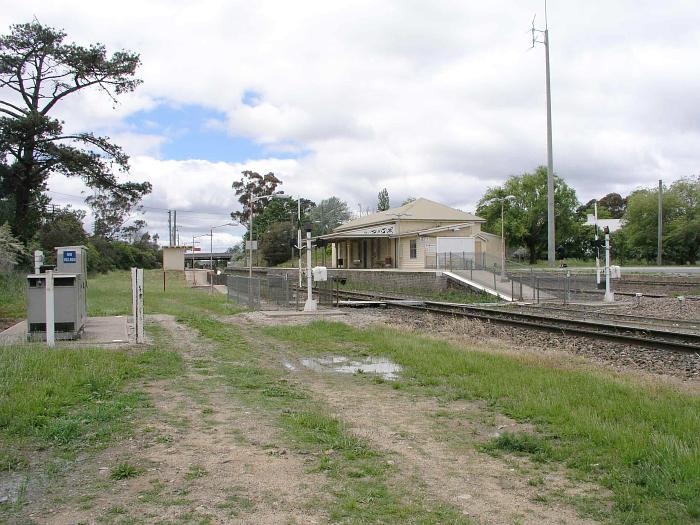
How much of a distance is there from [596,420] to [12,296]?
24.9 m

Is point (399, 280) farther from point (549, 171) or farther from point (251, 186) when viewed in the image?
point (251, 186)

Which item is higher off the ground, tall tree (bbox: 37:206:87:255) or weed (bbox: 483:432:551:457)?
tall tree (bbox: 37:206:87:255)

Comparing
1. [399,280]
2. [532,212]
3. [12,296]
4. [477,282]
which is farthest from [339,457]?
[532,212]

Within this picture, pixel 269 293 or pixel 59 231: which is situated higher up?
pixel 59 231

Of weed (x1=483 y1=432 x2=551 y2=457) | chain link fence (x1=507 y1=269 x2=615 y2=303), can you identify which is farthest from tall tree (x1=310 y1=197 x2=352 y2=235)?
weed (x1=483 y1=432 x2=551 y2=457)

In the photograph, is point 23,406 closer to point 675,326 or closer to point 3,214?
point 675,326

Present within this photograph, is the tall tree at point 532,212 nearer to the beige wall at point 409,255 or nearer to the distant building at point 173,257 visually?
the beige wall at point 409,255

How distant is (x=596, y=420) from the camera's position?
6379mm

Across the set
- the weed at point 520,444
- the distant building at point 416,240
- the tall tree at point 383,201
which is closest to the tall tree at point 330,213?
the tall tree at point 383,201

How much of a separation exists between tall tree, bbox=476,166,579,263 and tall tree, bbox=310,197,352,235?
36.0m

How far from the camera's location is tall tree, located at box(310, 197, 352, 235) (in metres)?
114

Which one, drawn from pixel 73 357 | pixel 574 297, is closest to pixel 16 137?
pixel 73 357

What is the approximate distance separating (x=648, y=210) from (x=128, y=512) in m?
75.4

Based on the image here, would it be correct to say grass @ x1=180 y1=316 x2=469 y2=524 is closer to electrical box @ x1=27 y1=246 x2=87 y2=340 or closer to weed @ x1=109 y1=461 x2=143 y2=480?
weed @ x1=109 y1=461 x2=143 y2=480
